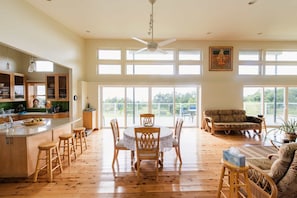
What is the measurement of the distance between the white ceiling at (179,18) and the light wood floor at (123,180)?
3.66 meters

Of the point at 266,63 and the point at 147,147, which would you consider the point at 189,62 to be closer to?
the point at 266,63

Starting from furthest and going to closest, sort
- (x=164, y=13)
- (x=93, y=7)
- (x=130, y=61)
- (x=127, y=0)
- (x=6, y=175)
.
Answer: (x=130, y=61) → (x=164, y=13) → (x=93, y=7) → (x=127, y=0) → (x=6, y=175)

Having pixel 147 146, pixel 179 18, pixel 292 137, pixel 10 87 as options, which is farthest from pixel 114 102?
pixel 292 137

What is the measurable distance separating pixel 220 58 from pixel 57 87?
6.42 metres

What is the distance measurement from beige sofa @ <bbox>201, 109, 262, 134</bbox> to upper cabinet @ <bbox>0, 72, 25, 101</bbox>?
6.70 m

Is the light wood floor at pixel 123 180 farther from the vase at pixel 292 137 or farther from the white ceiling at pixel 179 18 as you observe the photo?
the white ceiling at pixel 179 18

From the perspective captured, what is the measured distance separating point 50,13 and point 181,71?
4879mm

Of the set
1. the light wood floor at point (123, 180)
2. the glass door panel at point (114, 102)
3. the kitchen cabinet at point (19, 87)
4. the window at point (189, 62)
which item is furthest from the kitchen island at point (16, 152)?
the window at point (189, 62)

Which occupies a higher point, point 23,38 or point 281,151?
point 23,38

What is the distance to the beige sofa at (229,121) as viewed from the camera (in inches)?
229

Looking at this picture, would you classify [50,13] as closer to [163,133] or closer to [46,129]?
[46,129]

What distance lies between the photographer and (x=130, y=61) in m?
6.77

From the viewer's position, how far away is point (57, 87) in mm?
5633

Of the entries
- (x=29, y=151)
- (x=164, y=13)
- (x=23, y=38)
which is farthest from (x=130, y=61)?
(x=29, y=151)
